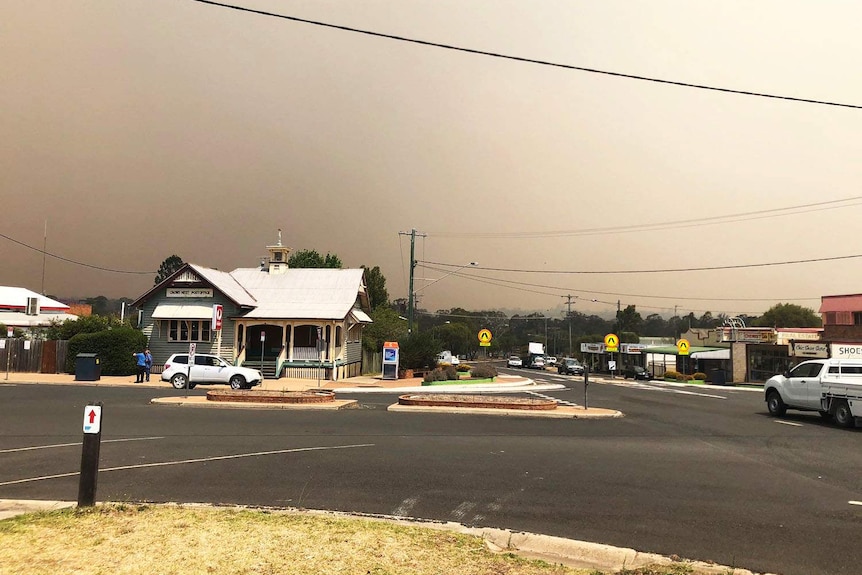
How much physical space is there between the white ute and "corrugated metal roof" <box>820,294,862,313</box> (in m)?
38.1

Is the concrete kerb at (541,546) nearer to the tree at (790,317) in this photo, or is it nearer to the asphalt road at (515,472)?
the asphalt road at (515,472)

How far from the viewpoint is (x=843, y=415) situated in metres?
17.9

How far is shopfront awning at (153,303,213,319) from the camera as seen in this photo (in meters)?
36.8

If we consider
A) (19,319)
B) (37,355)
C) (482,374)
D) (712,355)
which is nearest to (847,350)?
(712,355)

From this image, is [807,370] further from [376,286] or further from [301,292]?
[376,286]

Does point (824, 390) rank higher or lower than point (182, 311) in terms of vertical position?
lower

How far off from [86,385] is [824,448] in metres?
30.7

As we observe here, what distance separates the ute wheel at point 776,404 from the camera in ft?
68.4

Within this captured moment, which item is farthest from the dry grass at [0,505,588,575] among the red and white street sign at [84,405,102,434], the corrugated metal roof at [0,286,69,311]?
the corrugated metal roof at [0,286,69,311]

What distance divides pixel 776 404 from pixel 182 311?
32.0 meters

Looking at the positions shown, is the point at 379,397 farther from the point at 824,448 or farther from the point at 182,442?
the point at 824,448

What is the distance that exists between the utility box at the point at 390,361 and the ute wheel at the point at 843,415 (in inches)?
911

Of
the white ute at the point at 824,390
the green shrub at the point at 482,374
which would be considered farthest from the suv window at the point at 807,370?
the green shrub at the point at 482,374

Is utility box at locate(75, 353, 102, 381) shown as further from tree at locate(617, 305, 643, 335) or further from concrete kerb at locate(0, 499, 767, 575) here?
tree at locate(617, 305, 643, 335)
